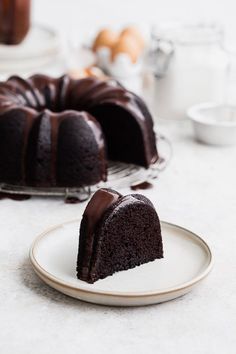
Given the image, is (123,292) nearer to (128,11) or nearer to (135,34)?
(135,34)

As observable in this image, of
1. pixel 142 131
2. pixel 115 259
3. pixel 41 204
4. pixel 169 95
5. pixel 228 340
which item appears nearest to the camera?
pixel 228 340

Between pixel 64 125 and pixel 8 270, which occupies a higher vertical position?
pixel 64 125

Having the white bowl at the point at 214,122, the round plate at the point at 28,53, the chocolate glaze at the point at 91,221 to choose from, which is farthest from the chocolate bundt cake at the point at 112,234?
the round plate at the point at 28,53

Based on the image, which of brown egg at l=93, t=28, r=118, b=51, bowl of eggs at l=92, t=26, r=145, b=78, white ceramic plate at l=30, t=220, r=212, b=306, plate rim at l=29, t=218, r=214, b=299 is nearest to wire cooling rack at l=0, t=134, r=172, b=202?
white ceramic plate at l=30, t=220, r=212, b=306

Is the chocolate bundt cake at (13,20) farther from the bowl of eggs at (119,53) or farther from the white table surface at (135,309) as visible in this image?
the white table surface at (135,309)

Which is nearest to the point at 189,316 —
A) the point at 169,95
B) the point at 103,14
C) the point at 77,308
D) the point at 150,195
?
the point at 77,308

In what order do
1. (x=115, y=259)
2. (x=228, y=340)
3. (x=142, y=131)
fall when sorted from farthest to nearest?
(x=142, y=131), (x=115, y=259), (x=228, y=340)

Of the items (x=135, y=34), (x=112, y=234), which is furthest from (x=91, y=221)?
(x=135, y=34)

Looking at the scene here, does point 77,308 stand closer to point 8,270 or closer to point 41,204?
point 8,270
